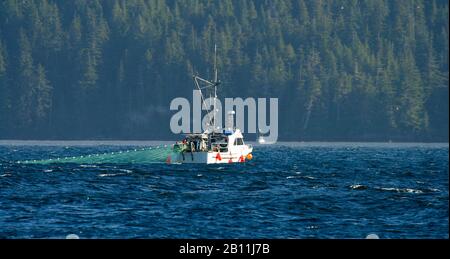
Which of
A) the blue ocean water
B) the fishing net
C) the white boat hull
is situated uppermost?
the white boat hull

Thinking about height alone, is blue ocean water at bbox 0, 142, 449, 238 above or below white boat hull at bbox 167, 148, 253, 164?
below

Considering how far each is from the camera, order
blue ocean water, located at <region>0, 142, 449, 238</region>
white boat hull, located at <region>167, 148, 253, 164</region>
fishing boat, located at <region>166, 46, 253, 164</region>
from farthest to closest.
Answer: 1. fishing boat, located at <region>166, 46, 253, 164</region>
2. white boat hull, located at <region>167, 148, 253, 164</region>
3. blue ocean water, located at <region>0, 142, 449, 238</region>

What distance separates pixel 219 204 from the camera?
203 ft

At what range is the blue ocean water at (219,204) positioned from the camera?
4919cm

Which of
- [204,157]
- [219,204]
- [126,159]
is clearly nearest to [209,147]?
[204,157]

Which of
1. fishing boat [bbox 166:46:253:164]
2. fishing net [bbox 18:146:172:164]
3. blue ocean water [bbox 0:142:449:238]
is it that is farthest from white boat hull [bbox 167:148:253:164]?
blue ocean water [bbox 0:142:449:238]

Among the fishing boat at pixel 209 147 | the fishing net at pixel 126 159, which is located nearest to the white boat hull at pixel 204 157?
the fishing boat at pixel 209 147

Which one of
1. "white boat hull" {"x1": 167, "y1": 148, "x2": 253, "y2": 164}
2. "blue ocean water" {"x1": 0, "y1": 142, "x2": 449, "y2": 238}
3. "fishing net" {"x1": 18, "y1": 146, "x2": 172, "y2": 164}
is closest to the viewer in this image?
"blue ocean water" {"x1": 0, "y1": 142, "x2": 449, "y2": 238}

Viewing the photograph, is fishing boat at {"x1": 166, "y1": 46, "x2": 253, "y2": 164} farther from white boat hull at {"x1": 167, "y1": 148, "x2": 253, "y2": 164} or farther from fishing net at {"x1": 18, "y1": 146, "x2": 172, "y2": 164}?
fishing net at {"x1": 18, "y1": 146, "x2": 172, "y2": 164}

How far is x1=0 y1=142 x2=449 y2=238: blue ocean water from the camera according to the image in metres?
49.2

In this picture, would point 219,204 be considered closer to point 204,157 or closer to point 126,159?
A: point 204,157

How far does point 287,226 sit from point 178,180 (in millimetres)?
31924

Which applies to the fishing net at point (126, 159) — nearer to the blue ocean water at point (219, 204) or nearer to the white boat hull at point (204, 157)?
the white boat hull at point (204, 157)
